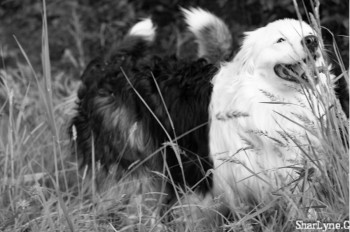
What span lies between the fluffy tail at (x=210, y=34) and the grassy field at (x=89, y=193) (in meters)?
0.84

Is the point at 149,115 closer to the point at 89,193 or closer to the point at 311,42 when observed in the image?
the point at 89,193

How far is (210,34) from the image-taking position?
3520 millimetres

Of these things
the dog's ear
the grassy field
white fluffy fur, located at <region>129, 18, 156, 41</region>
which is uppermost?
white fluffy fur, located at <region>129, 18, 156, 41</region>

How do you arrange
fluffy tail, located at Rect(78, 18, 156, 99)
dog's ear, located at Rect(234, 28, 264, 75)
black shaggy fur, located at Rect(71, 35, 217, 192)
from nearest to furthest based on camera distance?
dog's ear, located at Rect(234, 28, 264, 75)
black shaggy fur, located at Rect(71, 35, 217, 192)
fluffy tail, located at Rect(78, 18, 156, 99)

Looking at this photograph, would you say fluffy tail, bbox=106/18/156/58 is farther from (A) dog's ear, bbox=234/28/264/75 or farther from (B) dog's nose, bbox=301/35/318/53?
(B) dog's nose, bbox=301/35/318/53

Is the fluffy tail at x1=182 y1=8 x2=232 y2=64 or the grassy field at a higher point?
the fluffy tail at x1=182 y1=8 x2=232 y2=64

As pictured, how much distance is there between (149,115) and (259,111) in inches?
26.0

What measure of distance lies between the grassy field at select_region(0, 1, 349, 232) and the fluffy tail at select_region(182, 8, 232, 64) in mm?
838

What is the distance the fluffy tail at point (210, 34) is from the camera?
3.47 metres

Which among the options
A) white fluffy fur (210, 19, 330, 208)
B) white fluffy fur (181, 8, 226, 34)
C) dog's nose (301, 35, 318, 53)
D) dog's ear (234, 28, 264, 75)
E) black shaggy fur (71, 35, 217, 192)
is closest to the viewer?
dog's nose (301, 35, 318, 53)

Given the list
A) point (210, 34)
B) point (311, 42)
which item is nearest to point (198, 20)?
point (210, 34)

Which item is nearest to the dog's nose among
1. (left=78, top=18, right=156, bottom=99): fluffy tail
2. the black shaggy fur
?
the black shaggy fur

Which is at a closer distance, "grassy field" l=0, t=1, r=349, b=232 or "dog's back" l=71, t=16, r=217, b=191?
"grassy field" l=0, t=1, r=349, b=232

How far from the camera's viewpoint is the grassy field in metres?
2.25
